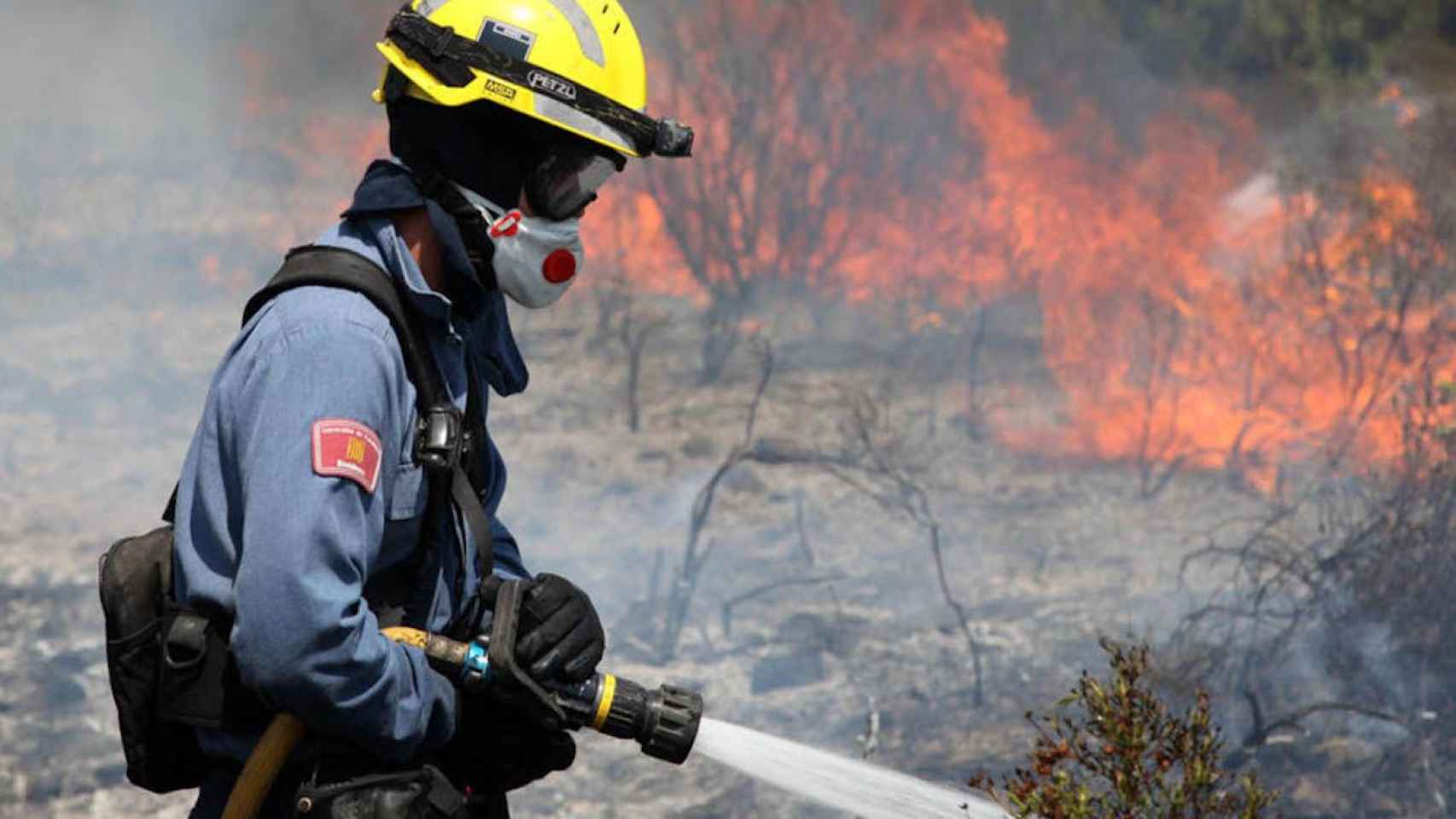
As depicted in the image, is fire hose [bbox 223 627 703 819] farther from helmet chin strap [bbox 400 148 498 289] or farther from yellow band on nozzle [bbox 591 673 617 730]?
helmet chin strap [bbox 400 148 498 289]

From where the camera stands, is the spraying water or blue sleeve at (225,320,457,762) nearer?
blue sleeve at (225,320,457,762)

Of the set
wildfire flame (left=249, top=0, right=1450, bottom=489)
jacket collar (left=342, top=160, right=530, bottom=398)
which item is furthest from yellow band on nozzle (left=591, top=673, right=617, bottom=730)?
wildfire flame (left=249, top=0, right=1450, bottom=489)

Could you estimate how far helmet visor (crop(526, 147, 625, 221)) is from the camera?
97.4 inches

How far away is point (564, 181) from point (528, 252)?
0.13 m

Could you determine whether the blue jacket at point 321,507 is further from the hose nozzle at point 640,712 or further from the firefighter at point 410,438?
the hose nozzle at point 640,712

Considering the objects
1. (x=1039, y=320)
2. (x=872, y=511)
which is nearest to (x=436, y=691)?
(x=872, y=511)

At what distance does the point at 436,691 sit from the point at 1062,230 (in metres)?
10.8

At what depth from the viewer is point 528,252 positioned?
2.46m

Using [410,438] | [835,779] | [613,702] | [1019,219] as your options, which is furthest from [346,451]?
[1019,219]

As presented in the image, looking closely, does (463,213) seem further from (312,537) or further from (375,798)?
(375,798)

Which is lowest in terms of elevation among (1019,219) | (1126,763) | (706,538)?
(1126,763)

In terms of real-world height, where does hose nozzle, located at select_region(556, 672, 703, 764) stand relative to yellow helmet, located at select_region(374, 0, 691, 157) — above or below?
below

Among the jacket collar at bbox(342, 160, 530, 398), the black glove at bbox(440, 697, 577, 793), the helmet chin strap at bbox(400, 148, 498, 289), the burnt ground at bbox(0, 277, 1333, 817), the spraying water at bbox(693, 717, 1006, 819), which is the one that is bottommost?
the black glove at bbox(440, 697, 577, 793)

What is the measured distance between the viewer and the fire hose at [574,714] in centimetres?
221
